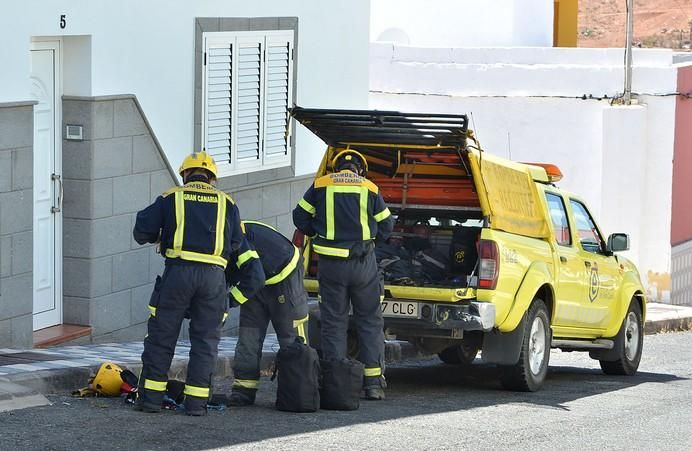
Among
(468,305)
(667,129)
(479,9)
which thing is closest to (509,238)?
(468,305)

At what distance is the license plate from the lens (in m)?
11.2

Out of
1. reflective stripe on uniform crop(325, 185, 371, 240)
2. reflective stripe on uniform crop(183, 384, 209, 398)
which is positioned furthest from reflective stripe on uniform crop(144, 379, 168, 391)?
reflective stripe on uniform crop(325, 185, 371, 240)

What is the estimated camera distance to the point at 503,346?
1140 centimetres

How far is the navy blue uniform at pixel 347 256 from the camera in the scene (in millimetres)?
10617

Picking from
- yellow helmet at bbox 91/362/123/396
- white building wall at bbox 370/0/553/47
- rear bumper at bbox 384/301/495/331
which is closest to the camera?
yellow helmet at bbox 91/362/123/396

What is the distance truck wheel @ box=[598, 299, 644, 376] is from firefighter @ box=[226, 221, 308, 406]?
4.39 meters

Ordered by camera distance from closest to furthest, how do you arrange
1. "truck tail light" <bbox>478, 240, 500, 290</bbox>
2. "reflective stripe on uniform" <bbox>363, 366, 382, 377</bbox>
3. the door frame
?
"reflective stripe on uniform" <bbox>363, 366, 382, 377</bbox> → "truck tail light" <bbox>478, 240, 500, 290</bbox> → the door frame

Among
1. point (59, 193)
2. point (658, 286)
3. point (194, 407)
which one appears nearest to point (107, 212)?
point (59, 193)

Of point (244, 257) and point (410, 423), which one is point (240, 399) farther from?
point (410, 423)

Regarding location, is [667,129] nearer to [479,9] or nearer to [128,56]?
[479,9]

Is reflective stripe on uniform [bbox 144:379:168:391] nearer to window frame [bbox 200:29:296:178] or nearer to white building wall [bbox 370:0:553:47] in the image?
window frame [bbox 200:29:296:178]

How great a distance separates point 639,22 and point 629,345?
4746 centimetres

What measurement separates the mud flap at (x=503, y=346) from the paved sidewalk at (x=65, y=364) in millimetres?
2037

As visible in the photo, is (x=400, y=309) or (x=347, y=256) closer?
(x=347, y=256)
